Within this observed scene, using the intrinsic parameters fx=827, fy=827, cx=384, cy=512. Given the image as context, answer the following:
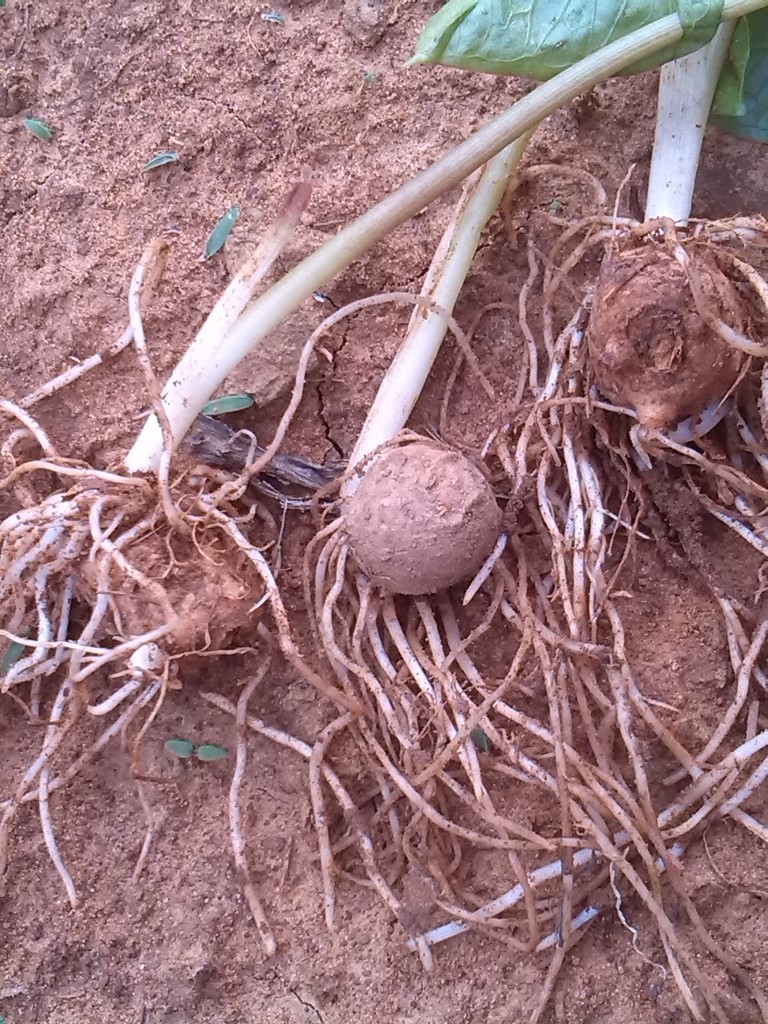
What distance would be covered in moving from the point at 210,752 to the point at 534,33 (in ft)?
3.03

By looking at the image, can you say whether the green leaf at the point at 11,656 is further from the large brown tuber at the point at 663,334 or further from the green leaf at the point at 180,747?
the large brown tuber at the point at 663,334

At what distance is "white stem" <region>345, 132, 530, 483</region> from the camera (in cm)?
103

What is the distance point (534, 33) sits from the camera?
0.91m

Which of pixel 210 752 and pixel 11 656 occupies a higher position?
pixel 11 656

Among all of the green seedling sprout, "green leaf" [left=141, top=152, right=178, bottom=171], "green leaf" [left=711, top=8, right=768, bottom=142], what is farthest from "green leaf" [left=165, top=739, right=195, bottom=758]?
"green leaf" [left=711, top=8, right=768, bottom=142]

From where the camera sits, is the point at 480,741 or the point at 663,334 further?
the point at 480,741

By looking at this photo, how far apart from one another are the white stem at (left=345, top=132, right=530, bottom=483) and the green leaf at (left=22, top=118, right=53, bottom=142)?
582 mm

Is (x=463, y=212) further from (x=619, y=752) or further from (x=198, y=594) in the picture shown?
(x=619, y=752)

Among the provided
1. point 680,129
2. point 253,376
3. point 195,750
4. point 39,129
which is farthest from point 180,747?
point 680,129

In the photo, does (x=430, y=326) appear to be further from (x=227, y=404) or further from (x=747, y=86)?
(x=747, y=86)

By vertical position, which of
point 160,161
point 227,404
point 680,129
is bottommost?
point 227,404

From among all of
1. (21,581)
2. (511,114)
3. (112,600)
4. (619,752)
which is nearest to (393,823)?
(619,752)

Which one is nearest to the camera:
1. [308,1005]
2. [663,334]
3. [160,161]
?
[663,334]

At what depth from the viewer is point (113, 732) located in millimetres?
1034
